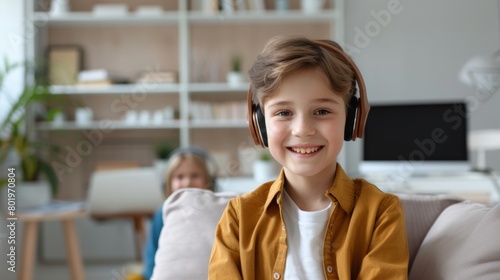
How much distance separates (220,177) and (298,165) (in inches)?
137

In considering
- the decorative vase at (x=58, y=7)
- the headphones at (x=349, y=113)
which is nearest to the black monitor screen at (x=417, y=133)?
the decorative vase at (x=58, y=7)

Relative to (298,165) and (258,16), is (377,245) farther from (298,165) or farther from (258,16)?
(258,16)

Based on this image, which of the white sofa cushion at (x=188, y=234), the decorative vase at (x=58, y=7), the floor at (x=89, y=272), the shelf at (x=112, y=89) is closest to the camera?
the white sofa cushion at (x=188, y=234)

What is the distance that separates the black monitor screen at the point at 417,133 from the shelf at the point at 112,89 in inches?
61.9

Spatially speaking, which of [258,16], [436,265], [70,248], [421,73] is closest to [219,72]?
[258,16]

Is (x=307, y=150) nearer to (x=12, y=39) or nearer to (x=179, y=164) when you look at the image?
(x=179, y=164)

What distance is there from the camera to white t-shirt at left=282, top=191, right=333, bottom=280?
3.69ft

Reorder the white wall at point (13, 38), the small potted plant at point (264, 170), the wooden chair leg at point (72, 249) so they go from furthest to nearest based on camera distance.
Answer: the white wall at point (13, 38) < the small potted plant at point (264, 170) < the wooden chair leg at point (72, 249)

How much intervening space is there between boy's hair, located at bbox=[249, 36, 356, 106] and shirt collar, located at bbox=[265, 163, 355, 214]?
145mm

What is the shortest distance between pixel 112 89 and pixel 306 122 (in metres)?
3.91

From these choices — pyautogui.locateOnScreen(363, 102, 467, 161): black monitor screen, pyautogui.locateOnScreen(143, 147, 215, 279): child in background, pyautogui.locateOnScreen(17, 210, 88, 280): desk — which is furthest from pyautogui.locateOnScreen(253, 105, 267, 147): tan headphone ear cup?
pyautogui.locateOnScreen(363, 102, 467, 161): black monitor screen

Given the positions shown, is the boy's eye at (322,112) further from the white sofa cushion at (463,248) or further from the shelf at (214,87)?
the shelf at (214,87)

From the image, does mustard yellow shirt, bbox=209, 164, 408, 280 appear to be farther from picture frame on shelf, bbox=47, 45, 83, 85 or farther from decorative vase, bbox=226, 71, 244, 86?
picture frame on shelf, bbox=47, 45, 83, 85

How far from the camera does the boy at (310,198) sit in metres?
1.11
